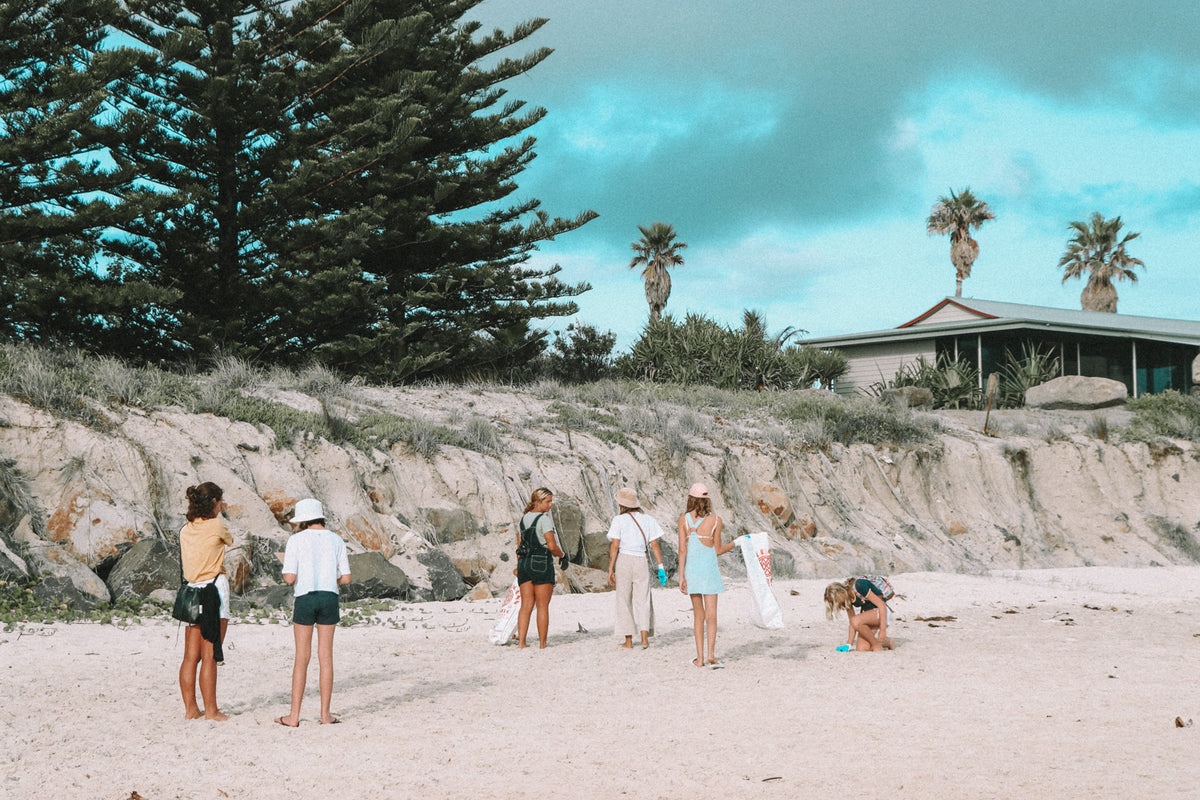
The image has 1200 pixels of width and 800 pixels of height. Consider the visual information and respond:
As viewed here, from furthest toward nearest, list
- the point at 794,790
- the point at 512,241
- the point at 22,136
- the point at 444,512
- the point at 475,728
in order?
the point at 512,241 < the point at 22,136 < the point at 444,512 < the point at 475,728 < the point at 794,790

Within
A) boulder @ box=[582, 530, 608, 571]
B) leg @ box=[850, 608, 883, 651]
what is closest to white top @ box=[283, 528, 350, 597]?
leg @ box=[850, 608, 883, 651]

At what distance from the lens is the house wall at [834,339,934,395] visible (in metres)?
31.0

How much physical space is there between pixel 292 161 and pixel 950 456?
14677mm

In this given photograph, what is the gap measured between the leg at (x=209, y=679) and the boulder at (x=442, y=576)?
598 cm

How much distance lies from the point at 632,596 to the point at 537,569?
87 centimetres

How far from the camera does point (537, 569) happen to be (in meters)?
9.67

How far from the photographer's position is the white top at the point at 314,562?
647cm

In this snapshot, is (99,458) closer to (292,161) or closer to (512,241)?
(292,161)

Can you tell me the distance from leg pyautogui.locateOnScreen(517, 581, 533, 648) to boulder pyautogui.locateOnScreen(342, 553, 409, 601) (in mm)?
2742

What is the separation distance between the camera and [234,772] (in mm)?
5660

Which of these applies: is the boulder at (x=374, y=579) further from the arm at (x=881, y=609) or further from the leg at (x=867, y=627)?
the arm at (x=881, y=609)

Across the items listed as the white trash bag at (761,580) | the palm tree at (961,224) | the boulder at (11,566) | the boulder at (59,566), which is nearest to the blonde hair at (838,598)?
the white trash bag at (761,580)

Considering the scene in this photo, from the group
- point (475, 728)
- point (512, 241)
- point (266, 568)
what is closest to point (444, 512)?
point (266, 568)

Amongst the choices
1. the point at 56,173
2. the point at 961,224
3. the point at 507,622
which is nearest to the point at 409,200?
the point at 56,173
